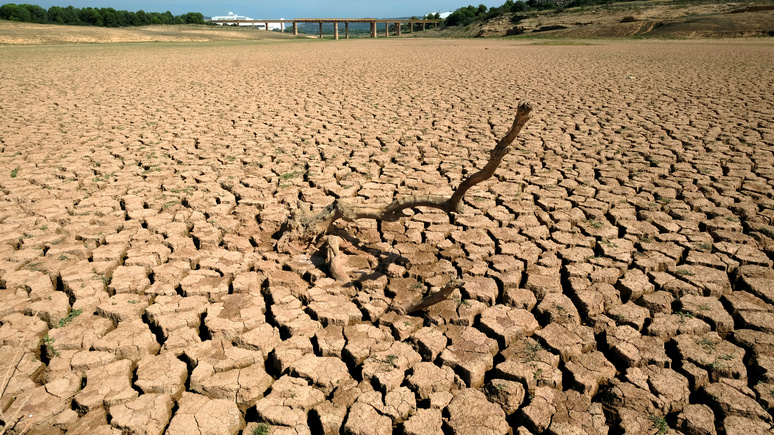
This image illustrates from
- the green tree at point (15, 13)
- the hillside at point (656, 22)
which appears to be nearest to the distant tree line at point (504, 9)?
the hillside at point (656, 22)

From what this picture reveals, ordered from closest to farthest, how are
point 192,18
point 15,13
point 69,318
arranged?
1. point 69,318
2. point 15,13
3. point 192,18

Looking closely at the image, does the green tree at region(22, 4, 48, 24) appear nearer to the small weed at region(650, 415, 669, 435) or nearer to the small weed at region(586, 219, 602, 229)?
the small weed at region(586, 219, 602, 229)

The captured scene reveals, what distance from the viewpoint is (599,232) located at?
11.3ft

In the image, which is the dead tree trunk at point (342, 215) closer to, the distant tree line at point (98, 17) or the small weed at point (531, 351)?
the small weed at point (531, 351)

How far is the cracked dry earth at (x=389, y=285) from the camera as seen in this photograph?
6.41 ft

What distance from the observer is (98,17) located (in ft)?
184

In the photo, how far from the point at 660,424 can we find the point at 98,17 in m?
67.8

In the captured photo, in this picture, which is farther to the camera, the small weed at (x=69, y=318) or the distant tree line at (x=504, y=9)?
the distant tree line at (x=504, y=9)

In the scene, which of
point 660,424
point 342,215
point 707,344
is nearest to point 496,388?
point 660,424

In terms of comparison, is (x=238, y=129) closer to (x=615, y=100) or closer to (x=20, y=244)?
(x=20, y=244)

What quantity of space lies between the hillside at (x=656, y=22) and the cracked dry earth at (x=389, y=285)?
2603 centimetres

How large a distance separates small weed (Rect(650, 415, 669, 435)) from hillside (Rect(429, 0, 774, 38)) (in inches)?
1199

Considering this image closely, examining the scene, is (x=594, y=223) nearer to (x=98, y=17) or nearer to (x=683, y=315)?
(x=683, y=315)

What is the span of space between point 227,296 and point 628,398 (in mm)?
1973
